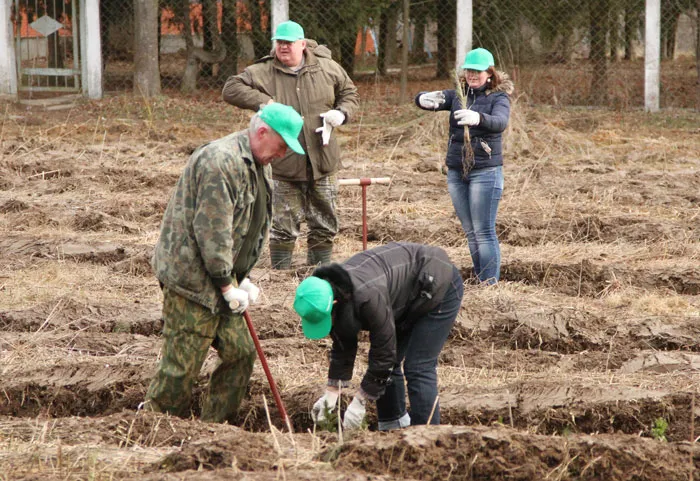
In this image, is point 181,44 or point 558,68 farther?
point 181,44

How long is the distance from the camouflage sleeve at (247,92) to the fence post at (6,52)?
1036 centimetres

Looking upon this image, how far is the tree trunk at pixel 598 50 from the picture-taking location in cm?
1645

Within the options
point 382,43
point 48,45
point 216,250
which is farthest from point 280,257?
point 382,43

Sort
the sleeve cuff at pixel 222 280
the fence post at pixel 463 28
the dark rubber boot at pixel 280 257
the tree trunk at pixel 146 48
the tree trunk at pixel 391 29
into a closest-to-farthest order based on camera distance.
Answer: the sleeve cuff at pixel 222 280
the dark rubber boot at pixel 280 257
the fence post at pixel 463 28
the tree trunk at pixel 146 48
the tree trunk at pixel 391 29

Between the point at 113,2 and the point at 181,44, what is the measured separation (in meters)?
3.03

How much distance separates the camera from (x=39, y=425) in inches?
193

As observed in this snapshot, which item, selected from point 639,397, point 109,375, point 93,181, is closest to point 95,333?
point 109,375

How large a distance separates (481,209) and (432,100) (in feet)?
2.89

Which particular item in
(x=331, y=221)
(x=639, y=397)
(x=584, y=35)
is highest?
(x=584, y=35)

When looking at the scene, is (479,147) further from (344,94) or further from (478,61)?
(344,94)

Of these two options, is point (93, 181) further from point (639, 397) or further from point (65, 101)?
point (639, 397)

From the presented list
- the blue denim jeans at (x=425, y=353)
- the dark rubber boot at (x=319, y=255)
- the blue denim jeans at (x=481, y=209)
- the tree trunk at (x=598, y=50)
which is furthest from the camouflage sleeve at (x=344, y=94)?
the tree trunk at (x=598, y=50)

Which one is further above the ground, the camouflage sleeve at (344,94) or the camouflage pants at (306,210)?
the camouflage sleeve at (344,94)

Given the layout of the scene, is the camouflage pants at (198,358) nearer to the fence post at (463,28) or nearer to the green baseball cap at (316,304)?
the green baseball cap at (316,304)
